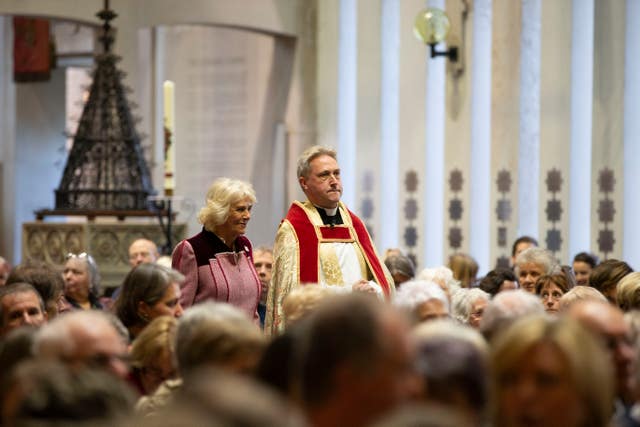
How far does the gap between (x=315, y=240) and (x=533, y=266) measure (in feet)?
6.26

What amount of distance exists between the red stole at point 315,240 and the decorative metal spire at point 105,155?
433 cm

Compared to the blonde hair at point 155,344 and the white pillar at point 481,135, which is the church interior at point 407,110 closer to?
the white pillar at point 481,135

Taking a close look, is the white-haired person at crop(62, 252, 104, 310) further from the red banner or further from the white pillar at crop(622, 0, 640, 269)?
the red banner

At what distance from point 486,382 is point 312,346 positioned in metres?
0.76

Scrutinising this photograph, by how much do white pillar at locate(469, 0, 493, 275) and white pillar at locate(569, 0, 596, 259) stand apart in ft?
3.02

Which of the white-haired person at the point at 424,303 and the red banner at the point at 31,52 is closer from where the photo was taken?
the white-haired person at the point at 424,303

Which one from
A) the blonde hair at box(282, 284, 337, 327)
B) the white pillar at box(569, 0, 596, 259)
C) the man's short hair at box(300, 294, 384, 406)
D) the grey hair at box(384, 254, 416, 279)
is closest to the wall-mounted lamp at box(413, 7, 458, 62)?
the white pillar at box(569, 0, 596, 259)

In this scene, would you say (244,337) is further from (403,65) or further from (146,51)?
(146,51)

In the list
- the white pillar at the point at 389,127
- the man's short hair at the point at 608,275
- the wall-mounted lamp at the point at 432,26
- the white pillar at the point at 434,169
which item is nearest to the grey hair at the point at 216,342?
the man's short hair at the point at 608,275

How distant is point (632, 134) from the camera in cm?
1152

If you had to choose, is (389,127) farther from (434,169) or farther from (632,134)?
(632,134)

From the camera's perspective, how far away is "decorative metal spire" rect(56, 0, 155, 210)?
10.9 meters

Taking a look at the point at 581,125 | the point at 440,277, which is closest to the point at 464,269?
the point at 440,277

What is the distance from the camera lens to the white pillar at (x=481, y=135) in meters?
12.6
